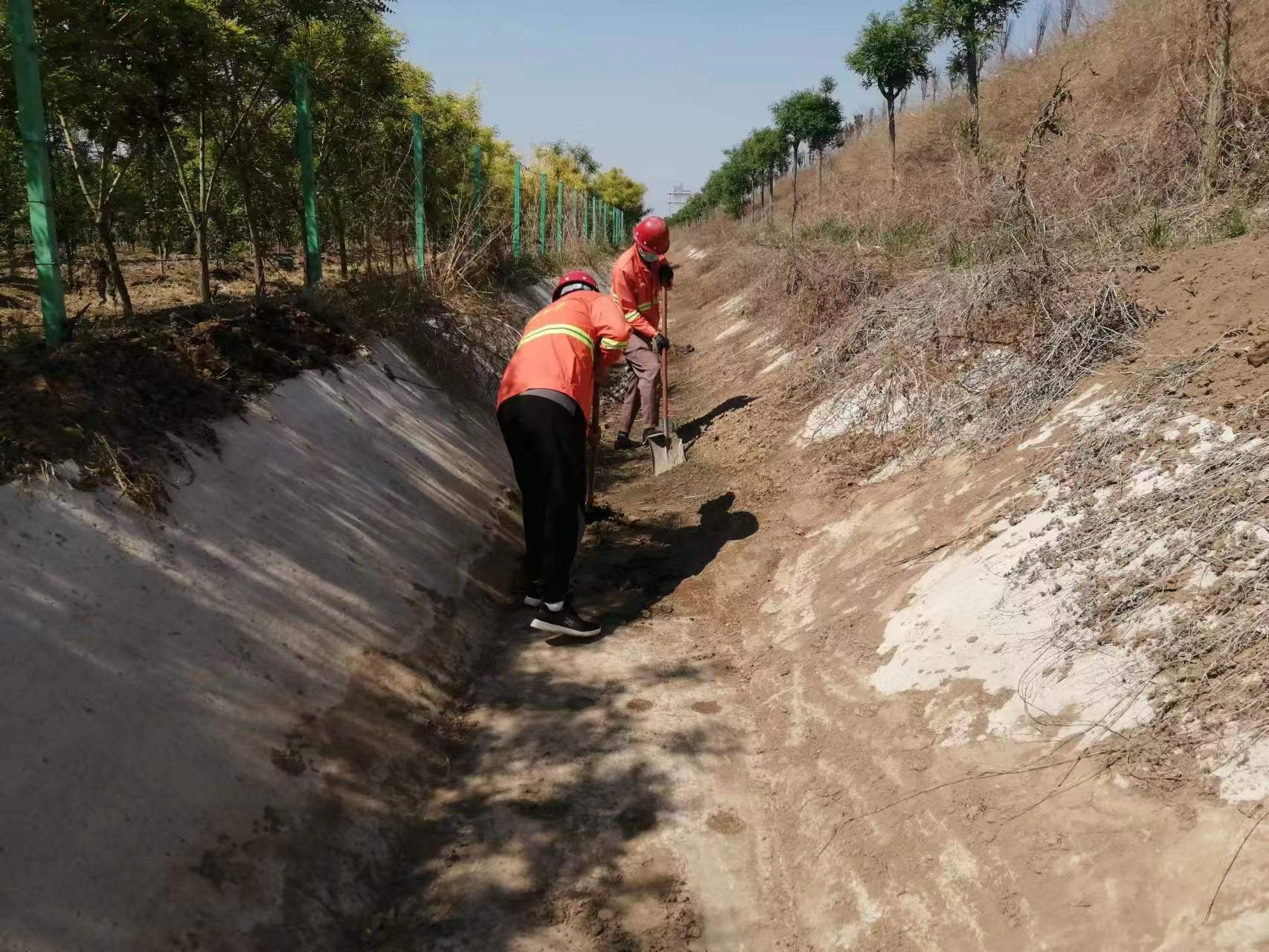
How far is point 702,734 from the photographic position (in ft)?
11.7

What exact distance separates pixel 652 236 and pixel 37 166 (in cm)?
439

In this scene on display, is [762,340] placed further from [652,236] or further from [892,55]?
[892,55]

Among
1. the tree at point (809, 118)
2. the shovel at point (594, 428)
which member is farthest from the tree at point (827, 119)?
the shovel at point (594, 428)

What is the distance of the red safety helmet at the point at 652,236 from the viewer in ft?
23.0

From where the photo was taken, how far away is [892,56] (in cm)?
1991

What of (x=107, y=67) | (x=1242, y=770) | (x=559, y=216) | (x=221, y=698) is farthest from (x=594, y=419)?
(x=559, y=216)

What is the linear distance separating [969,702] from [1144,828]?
0.79 meters

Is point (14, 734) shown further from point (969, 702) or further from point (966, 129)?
point (966, 129)

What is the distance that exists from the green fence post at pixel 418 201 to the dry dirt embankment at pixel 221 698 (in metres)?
4.41

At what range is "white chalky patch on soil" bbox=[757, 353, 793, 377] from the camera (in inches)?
334

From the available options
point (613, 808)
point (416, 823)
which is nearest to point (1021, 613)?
point (613, 808)

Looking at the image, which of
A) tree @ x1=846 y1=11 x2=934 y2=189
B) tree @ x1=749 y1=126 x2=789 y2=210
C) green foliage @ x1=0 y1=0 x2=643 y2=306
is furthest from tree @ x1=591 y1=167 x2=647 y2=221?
green foliage @ x1=0 y1=0 x2=643 y2=306

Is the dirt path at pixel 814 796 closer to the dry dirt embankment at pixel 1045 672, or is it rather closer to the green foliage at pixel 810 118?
the dry dirt embankment at pixel 1045 672

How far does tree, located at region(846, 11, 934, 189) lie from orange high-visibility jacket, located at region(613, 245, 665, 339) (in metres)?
14.2
